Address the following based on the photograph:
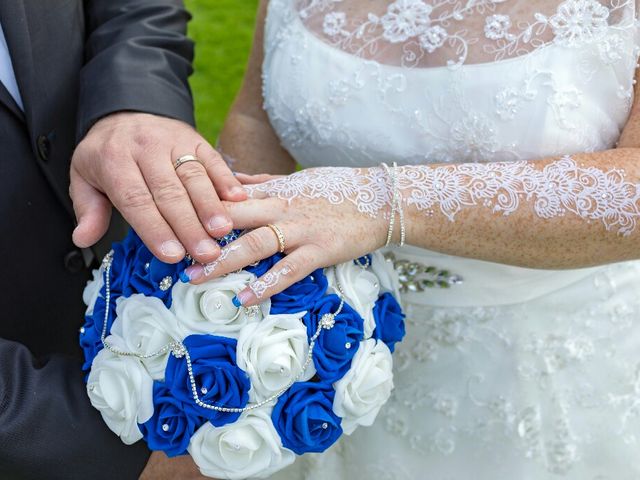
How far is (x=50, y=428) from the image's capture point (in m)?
1.44

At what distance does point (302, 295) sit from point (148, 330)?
0.30m

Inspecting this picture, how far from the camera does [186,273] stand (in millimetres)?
1365

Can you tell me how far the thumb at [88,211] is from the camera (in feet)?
5.04

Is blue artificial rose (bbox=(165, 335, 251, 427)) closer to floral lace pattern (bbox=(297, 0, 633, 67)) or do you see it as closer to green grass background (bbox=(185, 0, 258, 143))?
floral lace pattern (bbox=(297, 0, 633, 67))

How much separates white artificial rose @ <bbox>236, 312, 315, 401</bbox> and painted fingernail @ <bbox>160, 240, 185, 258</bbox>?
207 mm

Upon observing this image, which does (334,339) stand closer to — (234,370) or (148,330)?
(234,370)

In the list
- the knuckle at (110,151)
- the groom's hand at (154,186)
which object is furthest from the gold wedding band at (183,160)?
the knuckle at (110,151)

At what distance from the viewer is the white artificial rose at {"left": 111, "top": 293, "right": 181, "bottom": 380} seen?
1.34 m

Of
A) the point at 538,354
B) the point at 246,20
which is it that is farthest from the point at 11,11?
the point at 246,20

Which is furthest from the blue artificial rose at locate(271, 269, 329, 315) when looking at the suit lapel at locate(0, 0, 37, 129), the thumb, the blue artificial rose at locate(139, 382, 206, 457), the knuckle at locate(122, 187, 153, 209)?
the suit lapel at locate(0, 0, 37, 129)

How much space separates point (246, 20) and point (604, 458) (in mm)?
4478

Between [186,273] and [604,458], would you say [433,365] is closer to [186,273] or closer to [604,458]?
[604,458]

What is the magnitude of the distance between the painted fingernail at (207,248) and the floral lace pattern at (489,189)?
190mm

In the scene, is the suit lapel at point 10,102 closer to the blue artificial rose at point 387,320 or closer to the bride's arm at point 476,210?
the bride's arm at point 476,210
